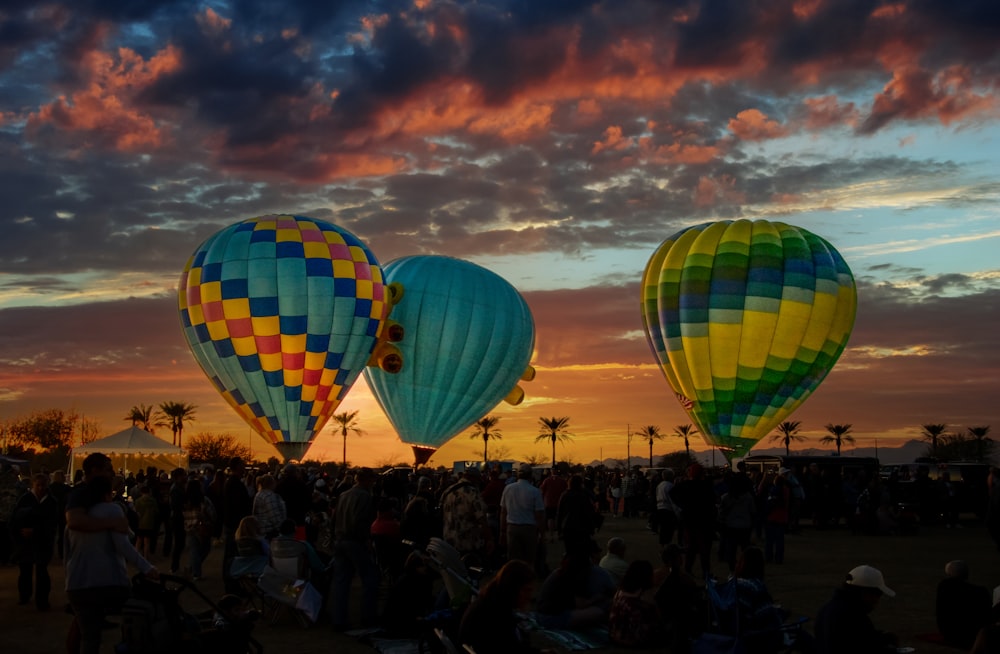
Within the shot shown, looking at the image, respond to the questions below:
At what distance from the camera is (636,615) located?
10133 mm

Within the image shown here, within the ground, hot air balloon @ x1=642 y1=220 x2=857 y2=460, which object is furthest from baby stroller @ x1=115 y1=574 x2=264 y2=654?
hot air balloon @ x1=642 y1=220 x2=857 y2=460

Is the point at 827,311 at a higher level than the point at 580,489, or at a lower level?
higher

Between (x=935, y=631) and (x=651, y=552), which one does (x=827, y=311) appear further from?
(x=935, y=631)

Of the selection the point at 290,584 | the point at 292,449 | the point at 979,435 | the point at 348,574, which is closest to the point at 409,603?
the point at 348,574

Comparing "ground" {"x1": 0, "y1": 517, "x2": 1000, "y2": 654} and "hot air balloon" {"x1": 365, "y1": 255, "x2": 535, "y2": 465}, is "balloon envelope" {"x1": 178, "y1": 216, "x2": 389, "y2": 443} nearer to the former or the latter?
"hot air balloon" {"x1": 365, "y1": 255, "x2": 535, "y2": 465}

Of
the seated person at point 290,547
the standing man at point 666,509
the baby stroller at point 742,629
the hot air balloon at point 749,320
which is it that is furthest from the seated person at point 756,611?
the hot air balloon at point 749,320

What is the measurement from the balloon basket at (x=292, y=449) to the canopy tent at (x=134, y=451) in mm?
8113

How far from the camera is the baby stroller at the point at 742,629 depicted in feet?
28.0

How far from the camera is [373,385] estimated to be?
3956 cm

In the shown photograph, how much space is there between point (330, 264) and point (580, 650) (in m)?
22.5

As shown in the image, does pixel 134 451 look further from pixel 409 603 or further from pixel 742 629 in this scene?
pixel 742 629

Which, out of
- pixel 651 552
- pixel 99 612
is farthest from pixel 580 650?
pixel 651 552

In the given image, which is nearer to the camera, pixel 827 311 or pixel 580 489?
pixel 580 489

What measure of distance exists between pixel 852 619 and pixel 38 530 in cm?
1001
